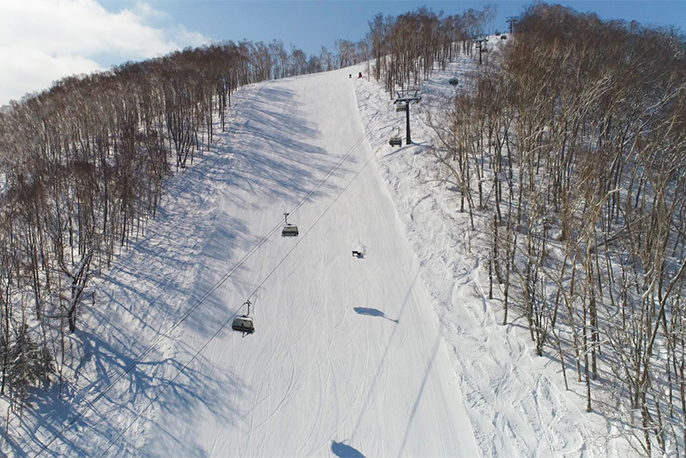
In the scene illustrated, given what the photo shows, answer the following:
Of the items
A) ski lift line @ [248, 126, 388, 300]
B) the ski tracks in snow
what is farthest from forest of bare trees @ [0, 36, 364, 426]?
the ski tracks in snow

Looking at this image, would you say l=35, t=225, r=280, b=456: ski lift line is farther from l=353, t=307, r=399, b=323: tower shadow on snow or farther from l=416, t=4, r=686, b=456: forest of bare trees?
l=416, t=4, r=686, b=456: forest of bare trees

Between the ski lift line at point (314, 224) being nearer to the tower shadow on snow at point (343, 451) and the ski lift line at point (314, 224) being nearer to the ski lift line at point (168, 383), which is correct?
the ski lift line at point (168, 383)

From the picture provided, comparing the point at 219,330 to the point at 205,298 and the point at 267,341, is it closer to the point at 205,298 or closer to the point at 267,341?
the point at 205,298

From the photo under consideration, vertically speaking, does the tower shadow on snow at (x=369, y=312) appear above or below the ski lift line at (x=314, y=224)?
below

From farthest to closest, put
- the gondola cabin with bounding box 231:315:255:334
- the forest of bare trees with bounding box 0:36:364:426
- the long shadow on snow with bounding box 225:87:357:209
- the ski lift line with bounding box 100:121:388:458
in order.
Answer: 1. the long shadow on snow with bounding box 225:87:357:209
2. the forest of bare trees with bounding box 0:36:364:426
3. the gondola cabin with bounding box 231:315:255:334
4. the ski lift line with bounding box 100:121:388:458

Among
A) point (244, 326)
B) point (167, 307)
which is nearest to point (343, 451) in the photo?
point (244, 326)

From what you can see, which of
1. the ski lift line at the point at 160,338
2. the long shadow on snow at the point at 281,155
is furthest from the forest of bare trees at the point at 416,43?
the ski lift line at the point at 160,338

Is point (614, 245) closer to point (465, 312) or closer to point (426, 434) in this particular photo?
point (465, 312)

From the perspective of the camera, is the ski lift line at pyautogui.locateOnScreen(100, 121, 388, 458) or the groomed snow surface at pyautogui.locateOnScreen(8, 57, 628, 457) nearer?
the groomed snow surface at pyautogui.locateOnScreen(8, 57, 628, 457)
